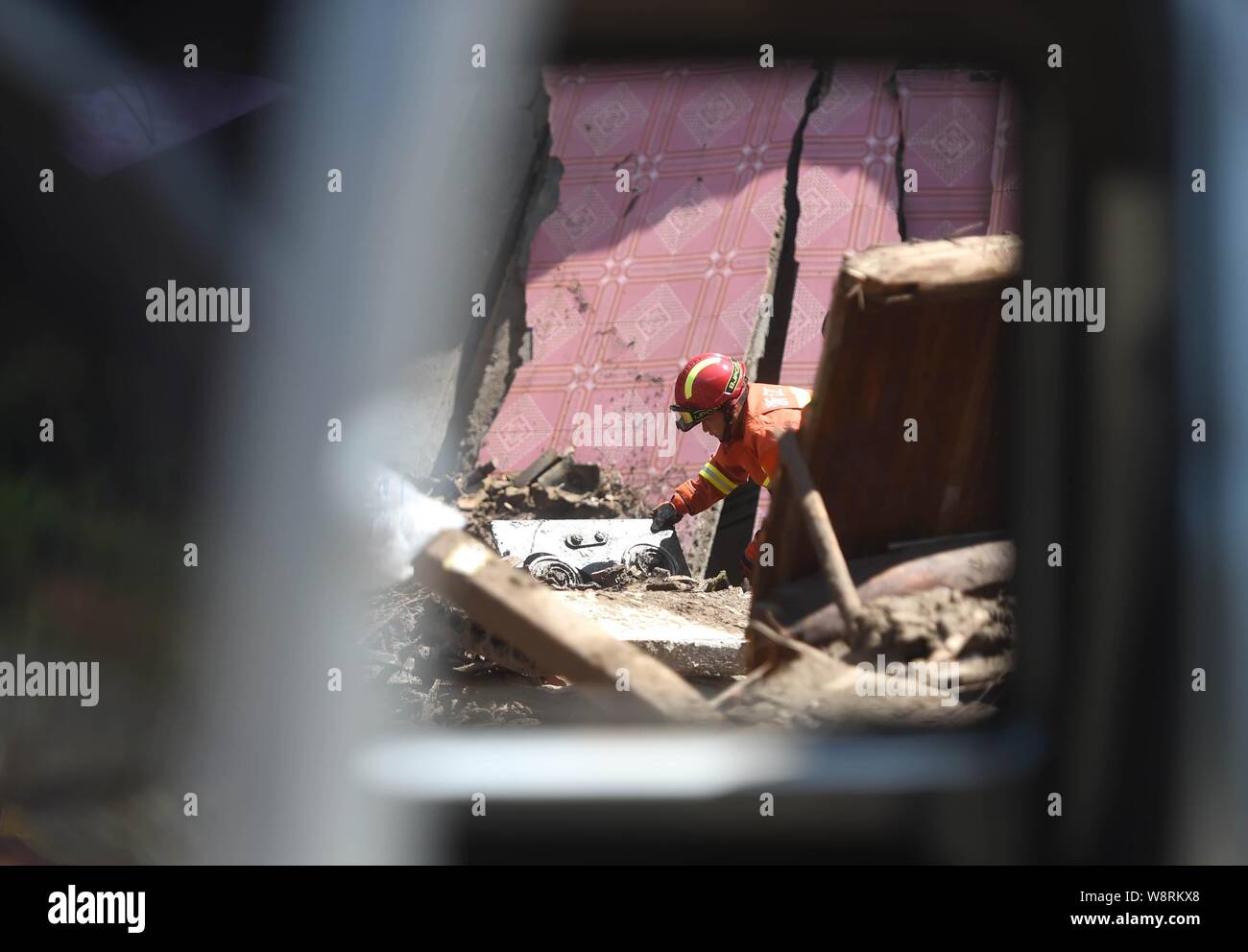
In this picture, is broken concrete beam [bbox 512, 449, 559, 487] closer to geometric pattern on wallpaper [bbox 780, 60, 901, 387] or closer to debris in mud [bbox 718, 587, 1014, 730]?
geometric pattern on wallpaper [bbox 780, 60, 901, 387]

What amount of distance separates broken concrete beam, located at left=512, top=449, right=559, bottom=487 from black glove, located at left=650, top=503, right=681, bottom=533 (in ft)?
4.18

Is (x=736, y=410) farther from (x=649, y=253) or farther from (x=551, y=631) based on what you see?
(x=551, y=631)

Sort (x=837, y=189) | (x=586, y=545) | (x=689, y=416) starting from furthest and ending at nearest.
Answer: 1. (x=837, y=189)
2. (x=586, y=545)
3. (x=689, y=416)

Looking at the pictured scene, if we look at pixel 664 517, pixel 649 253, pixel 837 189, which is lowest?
pixel 664 517

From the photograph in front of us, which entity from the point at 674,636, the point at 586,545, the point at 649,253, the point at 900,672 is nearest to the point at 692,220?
the point at 649,253

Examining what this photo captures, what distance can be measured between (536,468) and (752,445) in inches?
77.1

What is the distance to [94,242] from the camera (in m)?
1.90

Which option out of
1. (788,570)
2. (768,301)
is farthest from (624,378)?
(788,570)

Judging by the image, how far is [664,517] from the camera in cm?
580

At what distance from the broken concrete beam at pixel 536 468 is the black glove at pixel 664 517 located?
1.27m

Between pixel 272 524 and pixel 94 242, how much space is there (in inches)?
24.2

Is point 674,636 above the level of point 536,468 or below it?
below

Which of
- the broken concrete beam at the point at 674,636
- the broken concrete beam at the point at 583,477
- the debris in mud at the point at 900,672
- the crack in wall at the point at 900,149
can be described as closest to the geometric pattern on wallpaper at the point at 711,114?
the crack in wall at the point at 900,149

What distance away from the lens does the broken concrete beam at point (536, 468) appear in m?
6.97
